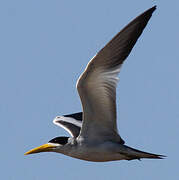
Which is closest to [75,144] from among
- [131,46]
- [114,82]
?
[114,82]

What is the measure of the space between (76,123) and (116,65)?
9.79 ft

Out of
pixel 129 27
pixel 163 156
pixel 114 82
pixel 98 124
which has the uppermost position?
pixel 129 27

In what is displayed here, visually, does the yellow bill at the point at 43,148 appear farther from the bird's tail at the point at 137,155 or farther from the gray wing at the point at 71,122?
the bird's tail at the point at 137,155

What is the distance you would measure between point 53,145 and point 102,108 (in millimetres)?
1502

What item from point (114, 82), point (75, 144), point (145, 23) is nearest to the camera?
point (145, 23)

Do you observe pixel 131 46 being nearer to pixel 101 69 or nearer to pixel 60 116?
pixel 101 69

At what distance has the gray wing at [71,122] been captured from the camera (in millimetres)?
11167

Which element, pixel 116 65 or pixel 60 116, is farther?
pixel 60 116

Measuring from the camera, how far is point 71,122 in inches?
471

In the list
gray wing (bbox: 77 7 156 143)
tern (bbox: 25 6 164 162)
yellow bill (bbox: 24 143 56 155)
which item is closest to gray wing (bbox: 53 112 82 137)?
tern (bbox: 25 6 164 162)

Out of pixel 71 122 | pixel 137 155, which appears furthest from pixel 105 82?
pixel 71 122

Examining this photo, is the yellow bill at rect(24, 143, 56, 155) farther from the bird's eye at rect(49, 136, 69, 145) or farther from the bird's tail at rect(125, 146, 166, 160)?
the bird's tail at rect(125, 146, 166, 160)

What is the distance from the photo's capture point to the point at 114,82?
935 cm

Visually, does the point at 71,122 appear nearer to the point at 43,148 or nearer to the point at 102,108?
the point at 43,148
